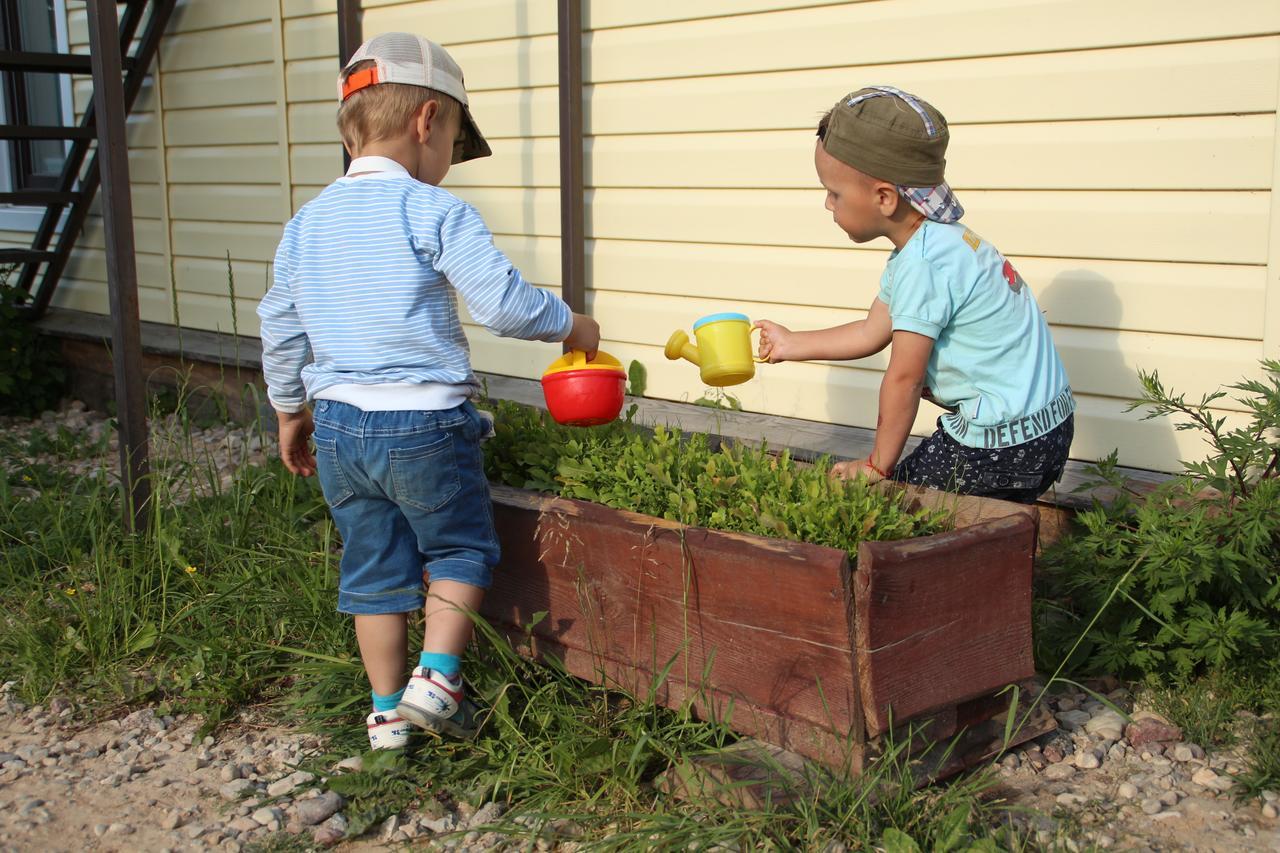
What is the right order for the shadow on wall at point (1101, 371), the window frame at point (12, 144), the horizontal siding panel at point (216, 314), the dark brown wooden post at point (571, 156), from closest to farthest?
the shadow on wall at point (1101, 371), the dark brown wooden post at point (571, 156), the horizontal siding panel at point (216, 314), the window frame at point (12, 144)

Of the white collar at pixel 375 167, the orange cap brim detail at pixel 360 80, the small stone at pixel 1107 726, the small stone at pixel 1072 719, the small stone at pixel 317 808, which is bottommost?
the small stone at pixel 317 808

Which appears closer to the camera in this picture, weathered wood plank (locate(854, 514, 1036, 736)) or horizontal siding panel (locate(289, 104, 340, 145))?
weathered wood plank (locate(854, 514, 1036, 736))

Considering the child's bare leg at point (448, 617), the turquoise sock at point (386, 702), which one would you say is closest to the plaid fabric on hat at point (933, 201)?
the child's bare leg at point (448, 617)

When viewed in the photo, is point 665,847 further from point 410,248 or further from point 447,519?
point 410,248

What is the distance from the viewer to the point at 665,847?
2.22 meters

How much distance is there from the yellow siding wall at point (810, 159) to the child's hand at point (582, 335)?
1523 millimetres

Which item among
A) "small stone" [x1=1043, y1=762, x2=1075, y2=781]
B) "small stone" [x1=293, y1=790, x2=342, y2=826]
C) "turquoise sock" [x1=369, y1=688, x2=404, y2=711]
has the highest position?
"turquoise sock" [x1=369, y1=688, x2=404, y2=711]

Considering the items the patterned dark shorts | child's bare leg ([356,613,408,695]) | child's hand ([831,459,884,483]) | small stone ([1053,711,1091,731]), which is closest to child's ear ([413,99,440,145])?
child's bare leg ([356,613,408,695])

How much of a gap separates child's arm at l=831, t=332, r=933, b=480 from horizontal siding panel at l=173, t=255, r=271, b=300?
4161mm

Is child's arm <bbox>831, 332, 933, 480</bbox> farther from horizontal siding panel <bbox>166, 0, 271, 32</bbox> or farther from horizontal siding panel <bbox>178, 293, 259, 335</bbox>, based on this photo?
horizontal siding panel <bbox>166, 0, 271, 32</bbox>

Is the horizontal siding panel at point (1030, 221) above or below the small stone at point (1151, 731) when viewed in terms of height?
above

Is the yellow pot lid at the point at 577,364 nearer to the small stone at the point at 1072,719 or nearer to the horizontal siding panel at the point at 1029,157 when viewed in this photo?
the small stone at the point at 1072,719

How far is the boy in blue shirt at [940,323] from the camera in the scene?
278cm

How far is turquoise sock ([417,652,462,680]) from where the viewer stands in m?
2.62
